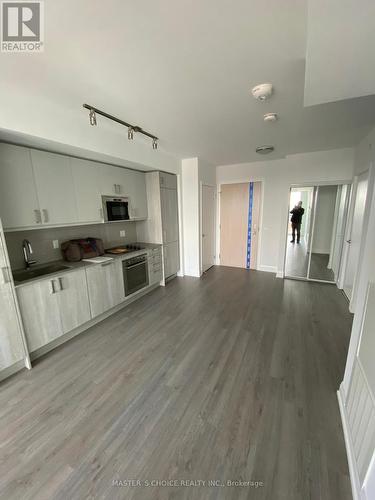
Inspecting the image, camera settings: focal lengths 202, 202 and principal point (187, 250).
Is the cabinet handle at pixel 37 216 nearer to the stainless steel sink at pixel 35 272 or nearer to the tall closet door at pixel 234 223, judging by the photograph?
the stainless steel sink at pixel 35 272

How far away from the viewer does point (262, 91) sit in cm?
176

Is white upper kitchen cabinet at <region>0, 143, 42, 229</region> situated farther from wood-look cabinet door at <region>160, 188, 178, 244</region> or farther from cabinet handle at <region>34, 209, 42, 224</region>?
wood-look cabinet door at <region>160, 188, 178, 244</region>

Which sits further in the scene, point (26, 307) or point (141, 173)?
point (141, 173)

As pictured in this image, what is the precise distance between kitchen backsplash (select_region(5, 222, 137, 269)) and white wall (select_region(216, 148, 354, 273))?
9.74 feet

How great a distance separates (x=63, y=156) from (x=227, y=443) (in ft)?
10.9

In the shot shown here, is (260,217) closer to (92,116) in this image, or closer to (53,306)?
(92,116)

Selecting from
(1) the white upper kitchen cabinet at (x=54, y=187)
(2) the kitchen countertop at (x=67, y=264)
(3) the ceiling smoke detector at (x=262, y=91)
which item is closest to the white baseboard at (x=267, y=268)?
(2) the kitchen countertop at (x=67, y=264)

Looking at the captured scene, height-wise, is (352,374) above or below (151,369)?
above

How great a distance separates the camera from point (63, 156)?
254 cm

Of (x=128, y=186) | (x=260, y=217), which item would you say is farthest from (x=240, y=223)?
(x=128, y=186)

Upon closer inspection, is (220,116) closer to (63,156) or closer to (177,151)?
(177,151)

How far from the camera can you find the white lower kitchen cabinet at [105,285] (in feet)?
9.04

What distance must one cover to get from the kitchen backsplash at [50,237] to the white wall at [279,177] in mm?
2969

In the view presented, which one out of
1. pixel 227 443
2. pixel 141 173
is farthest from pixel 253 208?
pixel 227 443
